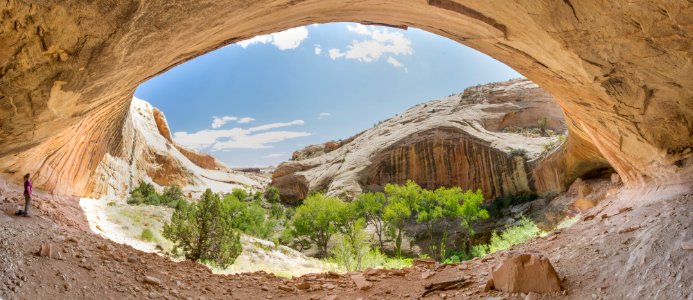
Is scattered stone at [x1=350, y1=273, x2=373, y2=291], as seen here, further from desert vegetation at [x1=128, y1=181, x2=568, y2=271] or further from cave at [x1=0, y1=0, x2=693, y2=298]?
desert vegetation at [x1=128, y1=181, x2=568, y2=271]

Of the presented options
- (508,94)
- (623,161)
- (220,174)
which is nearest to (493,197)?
(508,94)

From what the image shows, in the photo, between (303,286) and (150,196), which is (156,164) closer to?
(150,196)

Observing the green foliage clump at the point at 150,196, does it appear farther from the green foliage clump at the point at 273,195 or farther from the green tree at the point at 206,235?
the green tree at the point at 206,235

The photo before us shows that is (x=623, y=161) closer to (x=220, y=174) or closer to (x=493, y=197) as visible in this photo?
(x=493, y=197)

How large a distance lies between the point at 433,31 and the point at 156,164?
4785cm

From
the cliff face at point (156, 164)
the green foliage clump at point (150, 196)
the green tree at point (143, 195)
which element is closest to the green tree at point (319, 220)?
the cliff face at point (156, 164)

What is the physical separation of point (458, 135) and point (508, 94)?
41.2 ft

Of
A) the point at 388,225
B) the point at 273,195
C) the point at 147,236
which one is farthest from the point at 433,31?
the point at 273,195

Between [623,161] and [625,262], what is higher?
[623,161]

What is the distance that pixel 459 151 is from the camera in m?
34.2

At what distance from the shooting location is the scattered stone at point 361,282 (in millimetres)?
6756

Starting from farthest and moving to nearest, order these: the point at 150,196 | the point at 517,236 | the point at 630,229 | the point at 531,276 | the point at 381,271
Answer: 1. the point at 150,196
2. the point at 517,236
3. the point at 381,271
4. the point at 630,229
5. the point at 531,276

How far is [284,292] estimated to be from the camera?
688cm

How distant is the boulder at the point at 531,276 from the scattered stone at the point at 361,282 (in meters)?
2.61
